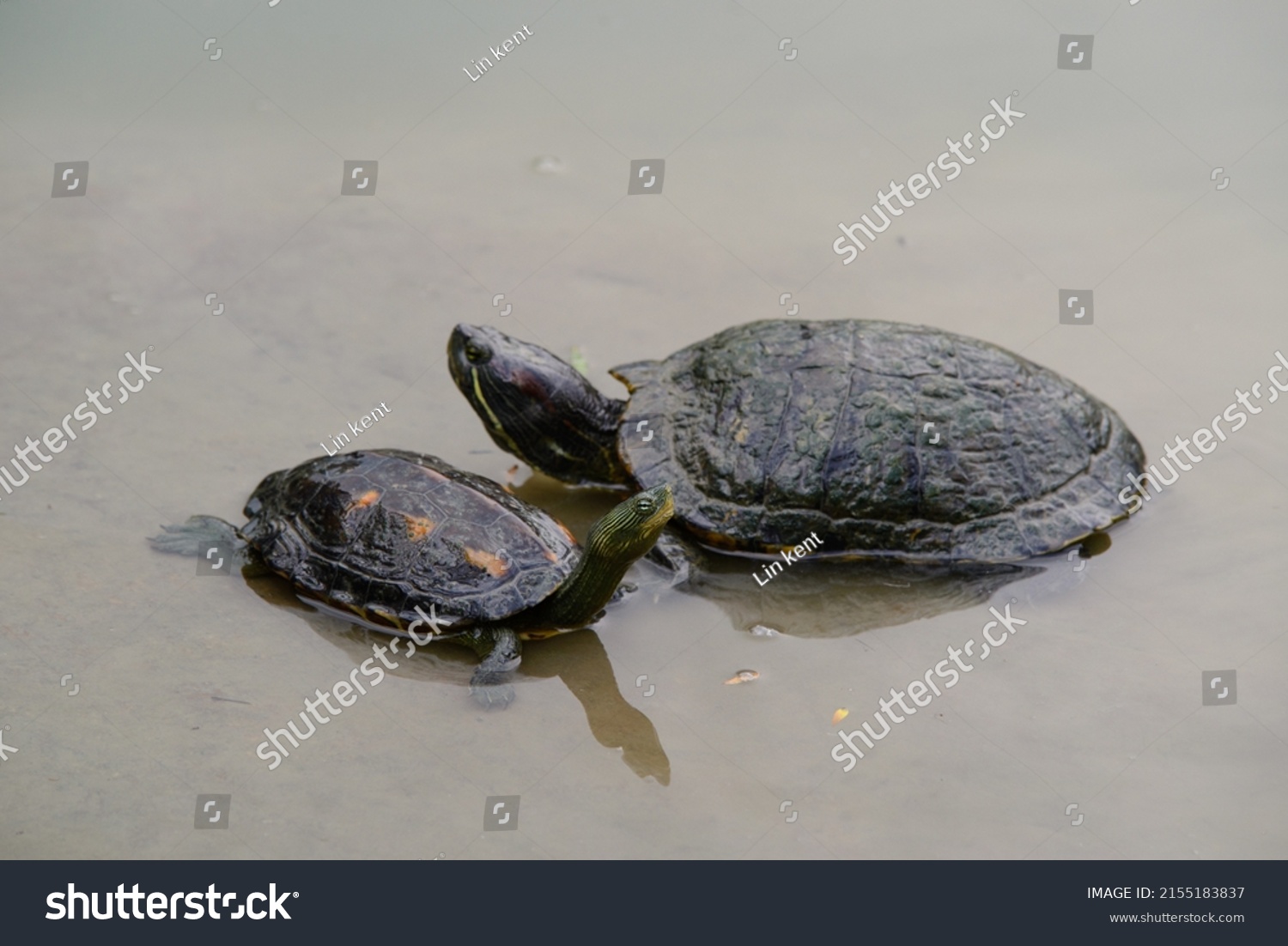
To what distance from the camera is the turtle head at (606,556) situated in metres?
5.77

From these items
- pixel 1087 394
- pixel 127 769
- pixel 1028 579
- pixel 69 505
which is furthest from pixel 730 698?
pixel 69 505

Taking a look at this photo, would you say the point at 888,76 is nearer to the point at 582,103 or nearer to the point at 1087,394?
the point at 582,103

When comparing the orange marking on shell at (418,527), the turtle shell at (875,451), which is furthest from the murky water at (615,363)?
the orange marking on shell at (418,527)

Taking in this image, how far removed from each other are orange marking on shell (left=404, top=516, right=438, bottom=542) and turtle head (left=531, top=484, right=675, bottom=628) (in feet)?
2.38

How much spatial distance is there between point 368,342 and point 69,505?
256cm

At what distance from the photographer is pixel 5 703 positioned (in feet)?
18.1

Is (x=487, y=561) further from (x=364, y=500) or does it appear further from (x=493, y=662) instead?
(x=364, y=500)

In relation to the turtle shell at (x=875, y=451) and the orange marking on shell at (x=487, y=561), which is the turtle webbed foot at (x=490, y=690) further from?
the turtle shell at (x=875, y=451)

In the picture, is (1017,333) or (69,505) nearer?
(69,505)

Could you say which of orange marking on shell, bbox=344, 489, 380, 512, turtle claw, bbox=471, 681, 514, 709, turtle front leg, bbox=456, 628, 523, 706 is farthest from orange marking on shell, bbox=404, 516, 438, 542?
turtle claw, bbox=471, 681, 514, 709

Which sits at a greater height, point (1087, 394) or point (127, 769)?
point (1087, 394)

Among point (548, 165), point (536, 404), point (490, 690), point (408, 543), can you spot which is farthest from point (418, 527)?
point (548, 165)

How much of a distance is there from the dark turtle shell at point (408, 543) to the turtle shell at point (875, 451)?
1.10m

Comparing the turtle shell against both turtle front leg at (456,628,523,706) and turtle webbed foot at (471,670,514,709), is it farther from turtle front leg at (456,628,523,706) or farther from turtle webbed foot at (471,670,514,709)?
turtle webbed foot at (471,670,514,709)
